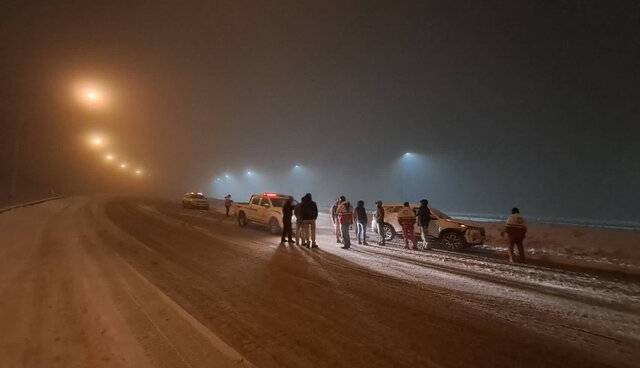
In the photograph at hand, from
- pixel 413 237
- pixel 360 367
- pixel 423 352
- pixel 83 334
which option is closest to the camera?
pixel 360 367

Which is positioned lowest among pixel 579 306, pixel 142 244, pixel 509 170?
pixel 579 306

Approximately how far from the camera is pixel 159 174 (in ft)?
562

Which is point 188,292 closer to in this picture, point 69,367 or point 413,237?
point 69,367

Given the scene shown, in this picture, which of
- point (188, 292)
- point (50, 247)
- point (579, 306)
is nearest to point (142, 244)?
point (50, 247)

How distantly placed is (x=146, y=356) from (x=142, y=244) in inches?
350

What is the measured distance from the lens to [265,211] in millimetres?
17250

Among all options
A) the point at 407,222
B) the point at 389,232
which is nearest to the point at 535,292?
the point at 407,222

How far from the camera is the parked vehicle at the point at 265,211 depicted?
1644 centimetres

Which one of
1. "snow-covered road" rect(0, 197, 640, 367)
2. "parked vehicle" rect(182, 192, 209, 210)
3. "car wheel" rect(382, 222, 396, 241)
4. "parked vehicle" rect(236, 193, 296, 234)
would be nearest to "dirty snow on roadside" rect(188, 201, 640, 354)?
"snow-covered road" rect(0, 197, 640, 367)

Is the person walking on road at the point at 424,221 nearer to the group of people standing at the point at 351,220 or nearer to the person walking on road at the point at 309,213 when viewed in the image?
the group of people standing at the point at 351,220

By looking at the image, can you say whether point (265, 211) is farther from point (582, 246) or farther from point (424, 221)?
point (582, 246)

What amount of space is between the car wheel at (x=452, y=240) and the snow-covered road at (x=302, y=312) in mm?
3086

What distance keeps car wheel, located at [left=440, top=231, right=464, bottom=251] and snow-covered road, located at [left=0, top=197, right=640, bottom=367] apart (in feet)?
10.1

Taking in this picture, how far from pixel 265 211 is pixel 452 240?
859cm
